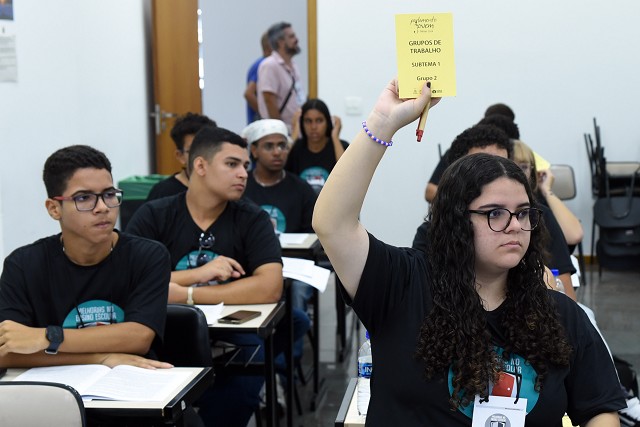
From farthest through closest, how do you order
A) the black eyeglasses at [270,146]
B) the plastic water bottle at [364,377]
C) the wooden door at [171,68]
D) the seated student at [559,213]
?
1. the wooden door at [171,68]
2. the black eyeglasses at [270,146]
3. the seated student at [559,213]
4. the plastic water bottle at [364,377]

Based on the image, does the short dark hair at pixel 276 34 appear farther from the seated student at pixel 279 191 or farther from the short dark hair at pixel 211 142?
the short dark hair at pixel 211 142

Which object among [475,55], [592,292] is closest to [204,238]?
[592,292]

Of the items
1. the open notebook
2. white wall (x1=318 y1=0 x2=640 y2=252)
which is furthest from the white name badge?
white wall (x1=318 y1=0 x2=640 y2=252)

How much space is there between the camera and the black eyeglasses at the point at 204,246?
3676 mm

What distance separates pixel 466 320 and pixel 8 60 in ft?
12.3

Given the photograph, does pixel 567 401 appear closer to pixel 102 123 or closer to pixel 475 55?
pixel 102 123

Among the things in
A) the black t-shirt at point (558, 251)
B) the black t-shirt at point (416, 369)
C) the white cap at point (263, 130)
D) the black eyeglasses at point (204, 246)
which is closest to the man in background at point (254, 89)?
the white cap at point (263, 130)

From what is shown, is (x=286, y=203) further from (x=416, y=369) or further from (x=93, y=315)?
(x=416, y=369)

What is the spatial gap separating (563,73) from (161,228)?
17.0ft

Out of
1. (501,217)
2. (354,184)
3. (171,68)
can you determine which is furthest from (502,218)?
(171,68)

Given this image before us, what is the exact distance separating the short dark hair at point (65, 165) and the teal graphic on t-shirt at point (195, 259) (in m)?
0.90

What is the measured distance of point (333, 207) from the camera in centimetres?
171

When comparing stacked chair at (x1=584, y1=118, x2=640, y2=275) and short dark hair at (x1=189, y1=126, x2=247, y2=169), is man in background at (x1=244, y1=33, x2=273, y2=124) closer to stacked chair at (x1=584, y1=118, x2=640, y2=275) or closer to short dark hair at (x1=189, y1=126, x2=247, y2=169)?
stacked chair at (x1=584, y1=118, x2=640, y2=275)

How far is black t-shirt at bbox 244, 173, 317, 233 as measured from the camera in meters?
4.93
